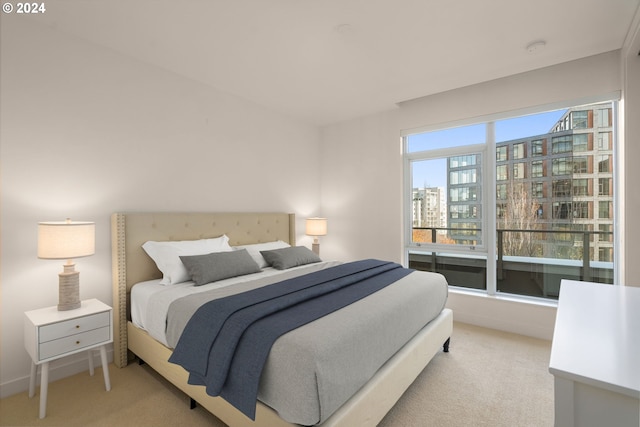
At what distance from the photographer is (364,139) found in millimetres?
4359

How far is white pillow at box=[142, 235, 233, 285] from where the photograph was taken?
2535 mm

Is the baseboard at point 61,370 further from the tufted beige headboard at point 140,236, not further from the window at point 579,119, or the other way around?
the window at point 579,119

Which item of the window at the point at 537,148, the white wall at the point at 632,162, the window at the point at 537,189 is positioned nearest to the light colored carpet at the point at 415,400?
the white wall at the point at 632,162

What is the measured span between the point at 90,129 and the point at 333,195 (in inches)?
122

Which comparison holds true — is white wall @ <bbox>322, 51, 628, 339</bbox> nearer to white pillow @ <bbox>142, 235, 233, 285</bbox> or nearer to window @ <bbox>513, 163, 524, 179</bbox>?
window @ <bbox>513, 163, 524, 179</bbox>

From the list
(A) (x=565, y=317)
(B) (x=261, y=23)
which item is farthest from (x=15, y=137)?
(A) (x=565, y=317)

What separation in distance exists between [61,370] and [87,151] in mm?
1747

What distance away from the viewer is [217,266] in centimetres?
260

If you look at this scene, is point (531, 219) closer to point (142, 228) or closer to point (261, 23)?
point (261, 23)

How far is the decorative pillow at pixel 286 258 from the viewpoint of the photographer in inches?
124

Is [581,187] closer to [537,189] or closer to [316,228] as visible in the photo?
[537,189]

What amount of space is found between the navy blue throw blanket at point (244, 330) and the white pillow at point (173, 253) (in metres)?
0.87

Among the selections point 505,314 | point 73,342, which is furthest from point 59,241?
point 505,314

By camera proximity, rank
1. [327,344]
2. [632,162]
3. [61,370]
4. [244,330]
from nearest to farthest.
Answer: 1. [327,344]
2. [244,330]
3. [61,370]
4. [632,162]
